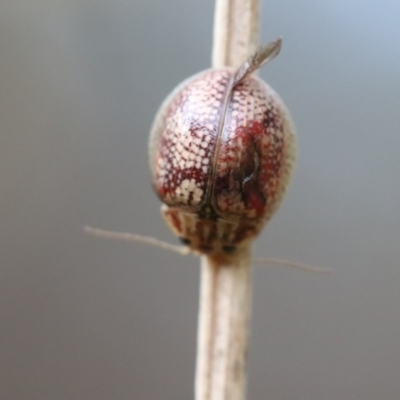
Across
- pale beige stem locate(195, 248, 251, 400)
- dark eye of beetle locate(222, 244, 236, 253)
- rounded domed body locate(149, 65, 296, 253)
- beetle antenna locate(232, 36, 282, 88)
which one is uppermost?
beetle antenna locate(232, 36, 282, 88)

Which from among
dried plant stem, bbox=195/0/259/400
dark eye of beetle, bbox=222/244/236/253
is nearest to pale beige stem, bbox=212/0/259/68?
dried plant stem, bbox=195/0/259/400

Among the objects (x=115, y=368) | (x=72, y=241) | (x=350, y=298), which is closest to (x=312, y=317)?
(x=350, y=298)

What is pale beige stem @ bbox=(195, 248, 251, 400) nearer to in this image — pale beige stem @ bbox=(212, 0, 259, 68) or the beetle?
the beetle

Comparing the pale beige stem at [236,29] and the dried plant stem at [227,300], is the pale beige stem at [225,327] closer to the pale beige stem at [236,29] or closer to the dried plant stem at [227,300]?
the dried plant stem at [227,300]

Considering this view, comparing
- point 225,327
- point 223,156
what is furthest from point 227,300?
point 223,156

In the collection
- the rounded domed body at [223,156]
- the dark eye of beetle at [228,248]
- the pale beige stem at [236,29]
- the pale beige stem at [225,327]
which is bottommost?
the pale beige stem at [225,327]

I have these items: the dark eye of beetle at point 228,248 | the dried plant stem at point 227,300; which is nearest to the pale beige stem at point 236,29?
the dried plant stem at point 227,300
